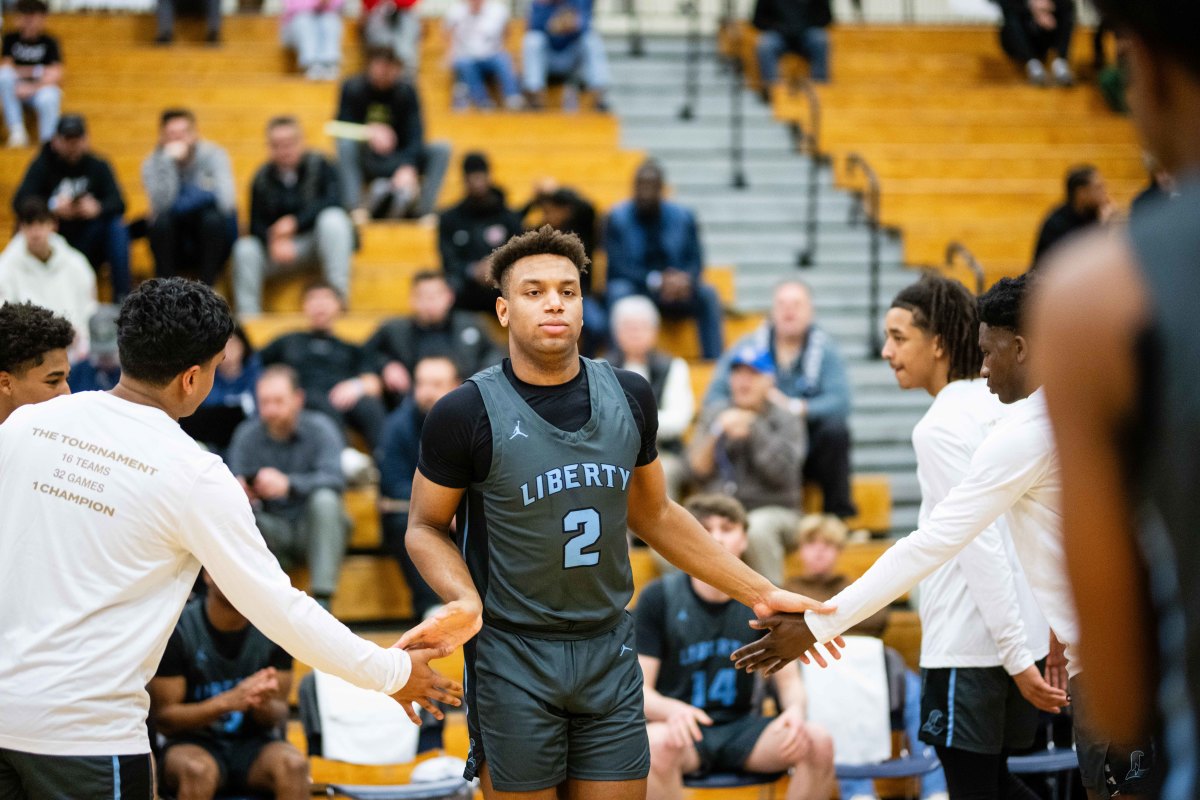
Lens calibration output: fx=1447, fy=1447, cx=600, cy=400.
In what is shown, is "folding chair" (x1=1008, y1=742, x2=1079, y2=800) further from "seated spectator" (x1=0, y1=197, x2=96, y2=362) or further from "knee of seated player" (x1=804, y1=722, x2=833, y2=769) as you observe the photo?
"seated spectator" (x1=0, y1=197, x2=96, y2=362)

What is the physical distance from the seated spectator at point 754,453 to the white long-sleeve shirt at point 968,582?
3.08 m

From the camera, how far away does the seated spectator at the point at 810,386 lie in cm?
848

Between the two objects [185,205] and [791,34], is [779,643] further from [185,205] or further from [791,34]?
[791,34]

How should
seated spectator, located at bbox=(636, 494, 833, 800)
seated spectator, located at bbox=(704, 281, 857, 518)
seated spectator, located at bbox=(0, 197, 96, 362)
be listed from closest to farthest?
seated spectator, located at bbox=(636, 494, 833, 800) < seated spectator, located at bbox=(704, 281, 857, 518) < seated spectator, located at bbox=(0, 197, 96, 362)

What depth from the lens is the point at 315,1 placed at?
40.0 ft

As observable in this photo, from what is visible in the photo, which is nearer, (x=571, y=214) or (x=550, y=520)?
(x=550, y=520)

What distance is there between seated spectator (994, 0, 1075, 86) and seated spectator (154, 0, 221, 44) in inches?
286

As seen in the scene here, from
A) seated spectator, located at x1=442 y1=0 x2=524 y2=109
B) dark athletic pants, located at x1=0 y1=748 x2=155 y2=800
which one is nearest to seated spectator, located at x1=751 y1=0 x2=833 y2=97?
seated spectator, located at x1=442 y1=0 x2=524 y2=109

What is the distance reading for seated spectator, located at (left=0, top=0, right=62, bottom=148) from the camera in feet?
37.1

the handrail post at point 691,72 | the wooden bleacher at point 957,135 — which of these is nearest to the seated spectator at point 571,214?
the wooden bleacher at point 957,135

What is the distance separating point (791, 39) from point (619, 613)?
1012cm

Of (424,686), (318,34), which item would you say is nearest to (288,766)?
(424,686)

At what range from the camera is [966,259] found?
1040 centimetres

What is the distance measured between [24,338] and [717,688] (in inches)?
136
